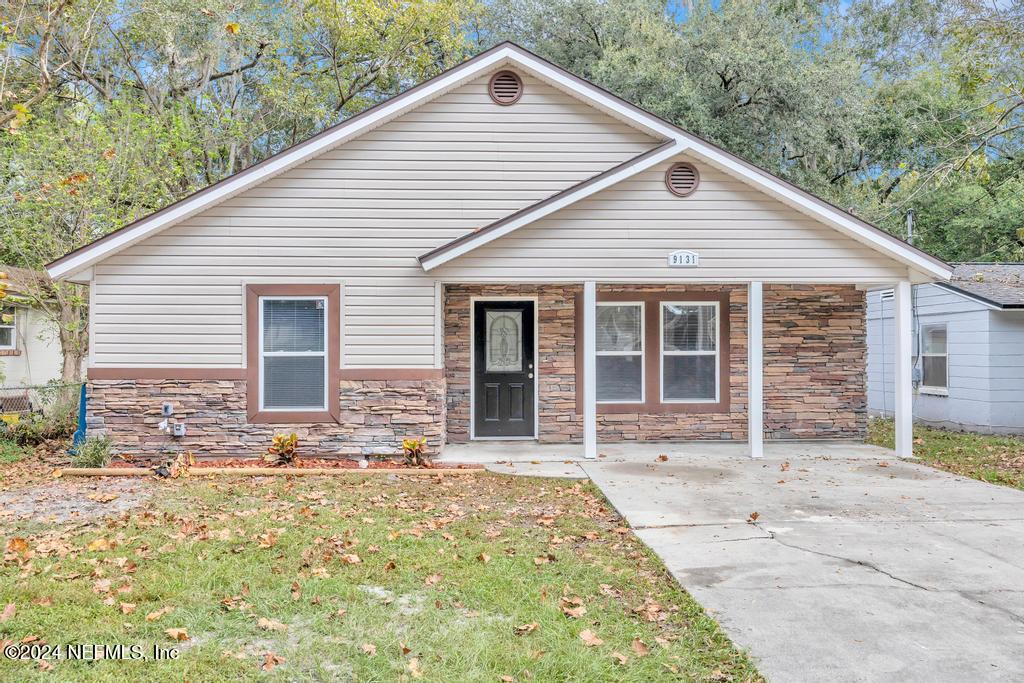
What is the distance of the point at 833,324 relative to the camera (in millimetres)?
11242

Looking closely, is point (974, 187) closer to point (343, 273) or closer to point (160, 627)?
A: point (343, 273)

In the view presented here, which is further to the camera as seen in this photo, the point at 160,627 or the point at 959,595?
the point at 959,595

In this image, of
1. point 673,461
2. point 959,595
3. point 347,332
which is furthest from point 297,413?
point 959,595

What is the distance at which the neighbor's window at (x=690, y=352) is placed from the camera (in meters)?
11.2

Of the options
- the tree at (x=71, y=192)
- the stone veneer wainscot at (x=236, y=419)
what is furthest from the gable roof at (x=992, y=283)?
the tree at (x=71, y=192)

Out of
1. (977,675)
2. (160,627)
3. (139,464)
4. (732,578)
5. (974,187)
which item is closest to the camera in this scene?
(977,675)

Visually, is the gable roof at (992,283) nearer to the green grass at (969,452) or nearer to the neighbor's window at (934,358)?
the neighbor's window at (934,358)

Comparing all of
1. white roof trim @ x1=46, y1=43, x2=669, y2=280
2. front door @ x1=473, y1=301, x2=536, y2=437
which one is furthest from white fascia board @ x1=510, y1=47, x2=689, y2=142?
front door @ x1=473, y1=301, x2=536, y2=437

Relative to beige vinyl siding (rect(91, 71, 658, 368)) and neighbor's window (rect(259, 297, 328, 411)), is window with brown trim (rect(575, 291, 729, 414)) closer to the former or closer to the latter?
beige vinyl siding (rect(91, 71, 658, 368))

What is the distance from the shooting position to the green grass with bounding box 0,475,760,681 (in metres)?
3.60

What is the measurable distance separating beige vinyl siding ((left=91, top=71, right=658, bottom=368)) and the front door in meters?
1.46

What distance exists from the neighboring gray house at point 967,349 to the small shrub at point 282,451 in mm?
11498

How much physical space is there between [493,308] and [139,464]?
5.48 metres

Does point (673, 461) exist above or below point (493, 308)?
below
